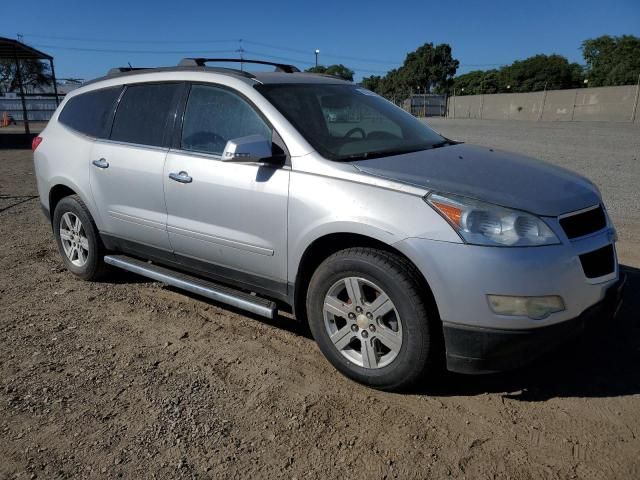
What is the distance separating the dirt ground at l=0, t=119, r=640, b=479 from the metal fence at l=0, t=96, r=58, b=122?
41.6m

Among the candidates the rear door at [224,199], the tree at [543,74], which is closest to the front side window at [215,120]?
the rear door at [224,199]

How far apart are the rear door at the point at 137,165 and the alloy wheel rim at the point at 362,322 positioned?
159cm

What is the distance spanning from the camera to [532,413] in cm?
295

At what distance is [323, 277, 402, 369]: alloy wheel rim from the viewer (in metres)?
3.04

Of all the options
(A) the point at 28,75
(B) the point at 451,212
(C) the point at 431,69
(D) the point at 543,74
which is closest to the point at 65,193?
(B) the point at 451,212

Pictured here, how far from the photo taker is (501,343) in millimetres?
2736

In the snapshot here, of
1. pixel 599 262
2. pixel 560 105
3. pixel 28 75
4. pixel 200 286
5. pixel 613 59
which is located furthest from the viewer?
pixel 613 59

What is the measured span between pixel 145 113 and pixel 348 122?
166 centimetres

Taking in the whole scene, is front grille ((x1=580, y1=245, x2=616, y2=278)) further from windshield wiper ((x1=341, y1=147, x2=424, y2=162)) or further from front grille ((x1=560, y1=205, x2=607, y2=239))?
windshield wiper ((x1=341, y1=147, x2=424, y2=162))

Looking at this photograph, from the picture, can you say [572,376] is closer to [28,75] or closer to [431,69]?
[28,75]

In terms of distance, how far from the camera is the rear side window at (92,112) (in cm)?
474

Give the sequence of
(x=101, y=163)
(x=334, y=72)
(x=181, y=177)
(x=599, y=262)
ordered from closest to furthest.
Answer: (x=599, y=262), (x=181, y=177), (x=101, y=163), (x=334, y=72)

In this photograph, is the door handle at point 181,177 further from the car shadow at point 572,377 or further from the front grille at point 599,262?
the front grille at point 599,262

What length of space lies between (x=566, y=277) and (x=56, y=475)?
2601mm
